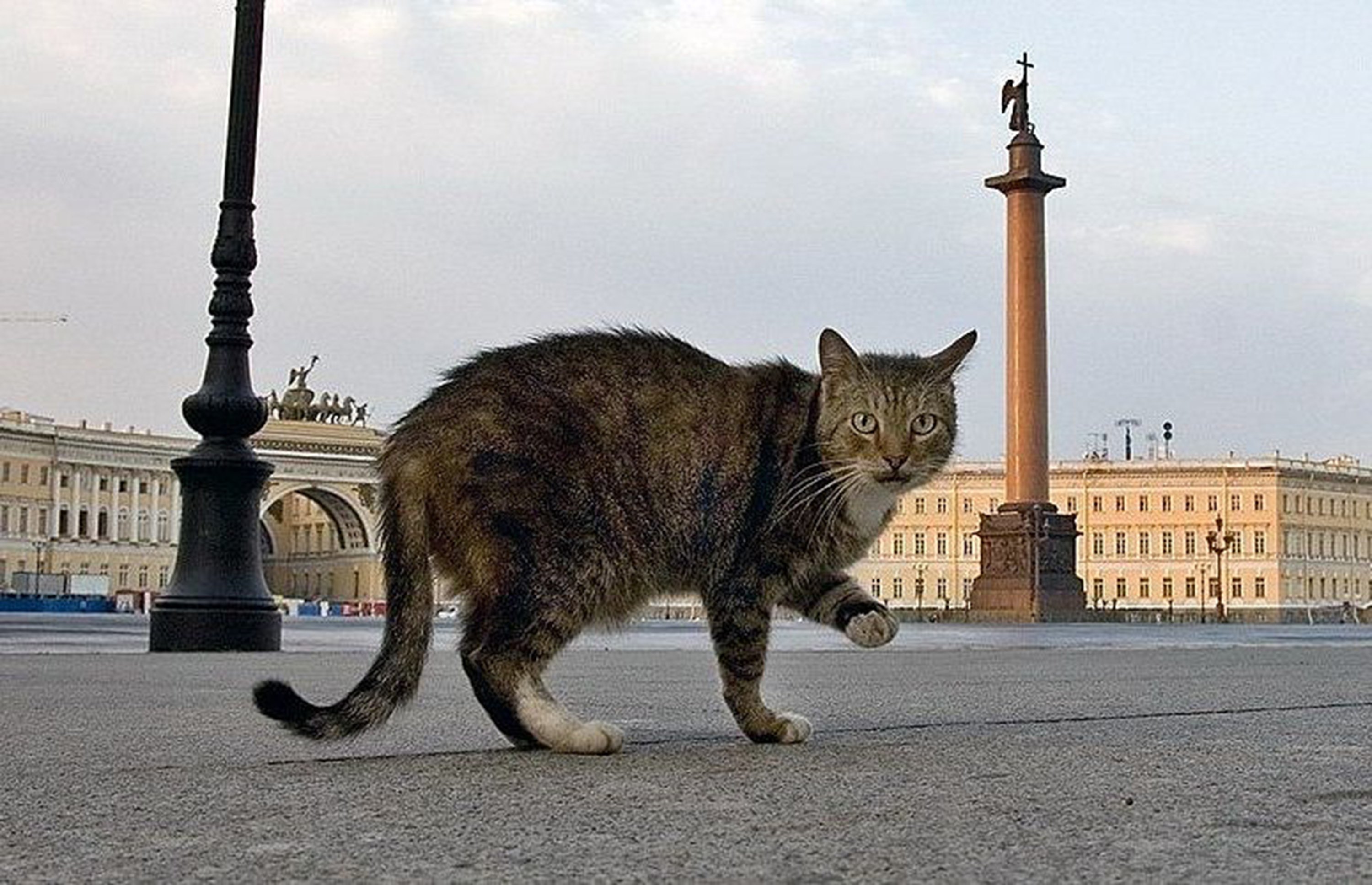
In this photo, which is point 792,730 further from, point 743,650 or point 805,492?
point 805,492

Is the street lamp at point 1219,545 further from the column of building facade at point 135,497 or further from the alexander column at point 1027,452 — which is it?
the column of building facade at point 135,497

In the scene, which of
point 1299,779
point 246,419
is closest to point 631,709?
point 1299,779

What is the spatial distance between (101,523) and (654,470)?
359 ft

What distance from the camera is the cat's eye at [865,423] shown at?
393 centimetres

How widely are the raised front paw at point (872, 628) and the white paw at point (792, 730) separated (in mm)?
228

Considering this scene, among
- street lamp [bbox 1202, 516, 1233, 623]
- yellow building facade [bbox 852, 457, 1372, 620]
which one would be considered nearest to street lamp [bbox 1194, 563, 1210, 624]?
yellow building facade [bbox 852, 457, 1372, 620]

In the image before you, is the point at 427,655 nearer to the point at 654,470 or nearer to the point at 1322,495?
the point at 654,470

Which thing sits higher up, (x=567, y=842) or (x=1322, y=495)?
(x=1322, y=495)

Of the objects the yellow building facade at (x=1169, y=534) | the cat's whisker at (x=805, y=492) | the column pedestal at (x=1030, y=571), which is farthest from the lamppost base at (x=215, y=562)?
the yellow building facade at (x=1169, y=534)

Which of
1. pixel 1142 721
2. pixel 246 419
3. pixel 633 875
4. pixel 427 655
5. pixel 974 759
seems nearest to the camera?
pixel 633 875

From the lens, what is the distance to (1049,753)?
395 cm

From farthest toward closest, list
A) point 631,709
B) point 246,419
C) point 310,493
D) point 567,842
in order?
point 310,493 < point 246,419 < point 631,709 < point 567,842

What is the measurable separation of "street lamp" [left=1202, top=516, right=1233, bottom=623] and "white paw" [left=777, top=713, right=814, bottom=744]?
77998 millimetres

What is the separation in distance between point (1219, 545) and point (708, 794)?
105915 millimetres
